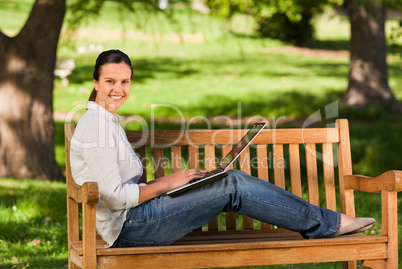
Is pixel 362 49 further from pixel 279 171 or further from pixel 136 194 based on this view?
pixel 136 194

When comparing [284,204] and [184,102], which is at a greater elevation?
[184,102]

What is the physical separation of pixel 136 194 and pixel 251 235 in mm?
969

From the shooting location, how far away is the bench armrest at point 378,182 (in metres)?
3.40

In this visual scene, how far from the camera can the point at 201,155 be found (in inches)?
310

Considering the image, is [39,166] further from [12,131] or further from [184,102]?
[184,102]

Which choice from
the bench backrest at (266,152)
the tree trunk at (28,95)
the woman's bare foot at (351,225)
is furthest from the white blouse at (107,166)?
the tree trunk at (28,95)

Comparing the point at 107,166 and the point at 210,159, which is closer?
the point at 107,166

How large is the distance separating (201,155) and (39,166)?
2.09 meters

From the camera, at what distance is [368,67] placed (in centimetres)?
1234

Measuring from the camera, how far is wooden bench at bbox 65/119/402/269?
10.0ft

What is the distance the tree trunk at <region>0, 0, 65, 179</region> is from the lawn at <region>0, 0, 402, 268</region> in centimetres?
40

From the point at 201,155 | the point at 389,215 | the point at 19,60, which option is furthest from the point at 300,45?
the point at 389,215

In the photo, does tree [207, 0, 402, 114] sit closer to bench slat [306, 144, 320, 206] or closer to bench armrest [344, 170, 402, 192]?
bench slat [306, 144, 320, 206]

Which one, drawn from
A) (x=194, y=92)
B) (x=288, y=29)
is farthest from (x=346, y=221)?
(x=288, y=29)
